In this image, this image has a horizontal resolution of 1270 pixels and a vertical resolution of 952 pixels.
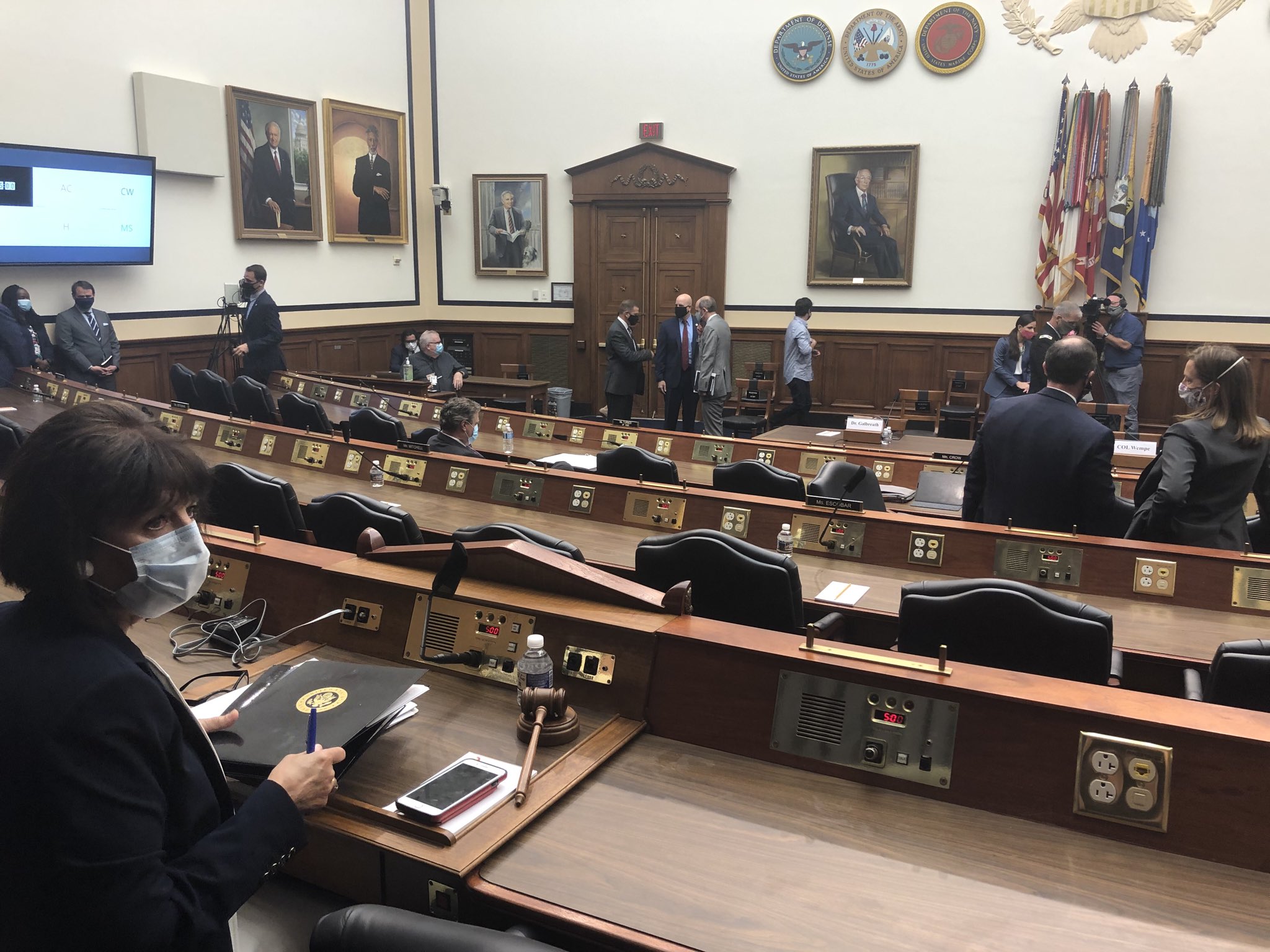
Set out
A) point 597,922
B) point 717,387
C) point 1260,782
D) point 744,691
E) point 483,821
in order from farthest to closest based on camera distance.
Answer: point 717,387, point 744,691, point 483,821, point 1260,782, point 597,922

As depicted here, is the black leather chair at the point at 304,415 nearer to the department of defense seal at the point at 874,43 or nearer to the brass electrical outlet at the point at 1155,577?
the brass electrical outlet at the point at 1155,577

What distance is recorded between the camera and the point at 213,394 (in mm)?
7430

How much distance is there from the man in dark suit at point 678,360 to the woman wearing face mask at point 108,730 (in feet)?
26.6

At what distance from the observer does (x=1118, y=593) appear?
121 inches

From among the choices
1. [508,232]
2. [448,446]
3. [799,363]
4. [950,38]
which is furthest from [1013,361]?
[508,232]

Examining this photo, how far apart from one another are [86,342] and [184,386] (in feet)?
3.30

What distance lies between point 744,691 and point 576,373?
400 inches

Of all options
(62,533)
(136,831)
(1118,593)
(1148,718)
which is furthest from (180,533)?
(1118,593)

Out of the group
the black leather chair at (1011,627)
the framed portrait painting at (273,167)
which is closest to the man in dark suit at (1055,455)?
the black leather chair at (1011,627)

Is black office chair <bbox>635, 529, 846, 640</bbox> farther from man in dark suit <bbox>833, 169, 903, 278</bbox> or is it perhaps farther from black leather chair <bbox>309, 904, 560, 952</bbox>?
man in dark suit <bbox>833, 169, 903, 278</bbox>

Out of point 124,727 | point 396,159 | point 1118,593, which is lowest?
point 1118,593

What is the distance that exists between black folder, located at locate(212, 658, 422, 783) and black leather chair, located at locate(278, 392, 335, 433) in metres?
4.45

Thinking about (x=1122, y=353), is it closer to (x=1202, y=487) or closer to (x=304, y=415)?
(x=1202, y=487)

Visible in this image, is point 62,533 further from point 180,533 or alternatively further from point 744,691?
point 744,691
